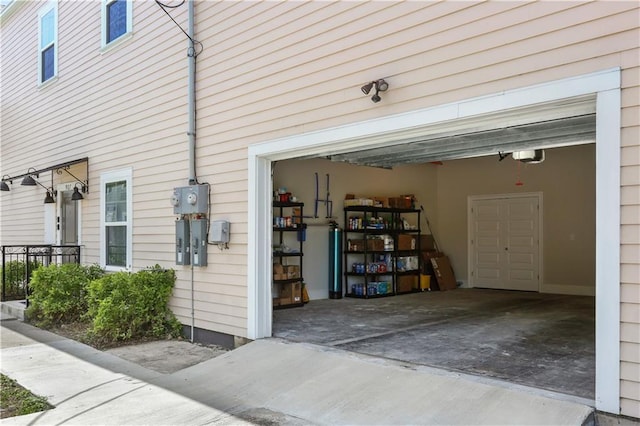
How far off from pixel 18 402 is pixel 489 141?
4991 mm

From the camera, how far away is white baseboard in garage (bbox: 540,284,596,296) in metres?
9.66

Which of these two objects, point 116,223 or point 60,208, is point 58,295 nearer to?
point 116,223

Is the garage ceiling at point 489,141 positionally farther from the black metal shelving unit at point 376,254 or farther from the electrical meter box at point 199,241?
the black metal shelving unit at point 376,254

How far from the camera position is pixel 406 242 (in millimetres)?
10375

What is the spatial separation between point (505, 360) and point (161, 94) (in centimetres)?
540

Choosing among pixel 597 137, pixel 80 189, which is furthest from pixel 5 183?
pixel 597 137

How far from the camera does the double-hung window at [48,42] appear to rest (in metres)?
9.72

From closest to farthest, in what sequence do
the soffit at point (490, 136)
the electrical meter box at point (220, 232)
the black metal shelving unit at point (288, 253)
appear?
the soffit at point (490, 136) < the electrical meter box at point (220, 232) < the black metal shelving unit at point (288, 253)

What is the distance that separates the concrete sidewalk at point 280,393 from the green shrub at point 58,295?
1.99 m

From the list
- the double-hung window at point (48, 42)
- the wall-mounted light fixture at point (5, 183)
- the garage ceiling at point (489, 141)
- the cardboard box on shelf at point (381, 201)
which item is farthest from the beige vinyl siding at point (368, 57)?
the wall-mounted light fixture at point (5, 183)

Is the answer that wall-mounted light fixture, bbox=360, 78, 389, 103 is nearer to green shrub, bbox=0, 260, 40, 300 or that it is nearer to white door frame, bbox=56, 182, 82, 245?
white door frame, bbox=56, 182, 82, 245

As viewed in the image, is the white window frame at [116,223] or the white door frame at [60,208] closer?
the white window frame at [116,223]

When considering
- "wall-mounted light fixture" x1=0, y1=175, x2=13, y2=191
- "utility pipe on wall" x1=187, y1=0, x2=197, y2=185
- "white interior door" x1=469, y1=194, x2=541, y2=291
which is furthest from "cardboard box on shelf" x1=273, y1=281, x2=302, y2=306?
"wall-mounted light fixture" x1=0, y1=175, x2=13, y2=191

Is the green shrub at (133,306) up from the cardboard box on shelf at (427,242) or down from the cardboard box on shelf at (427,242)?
down
